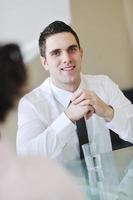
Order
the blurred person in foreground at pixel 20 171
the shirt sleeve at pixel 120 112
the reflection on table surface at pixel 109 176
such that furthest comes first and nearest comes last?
the shirt sleeve at pixel 120 112
the reflection on table surface at pixel 109 176
the blurred person in foreground at pixel 20 171

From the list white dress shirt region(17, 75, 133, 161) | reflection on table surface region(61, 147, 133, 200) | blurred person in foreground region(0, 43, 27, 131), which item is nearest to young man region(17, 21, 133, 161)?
white dress shirt region(17, 75, 133, 161)

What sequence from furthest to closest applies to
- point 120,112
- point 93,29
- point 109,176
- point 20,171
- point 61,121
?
point 93,29
point 120,112
point 61,121
point 109,176
point 20,171

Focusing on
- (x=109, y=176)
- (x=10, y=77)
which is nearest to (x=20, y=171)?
(x=10, y=77)

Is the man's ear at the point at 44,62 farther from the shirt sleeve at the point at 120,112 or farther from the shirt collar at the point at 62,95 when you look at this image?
the shirt sleeve at the point at 120,112

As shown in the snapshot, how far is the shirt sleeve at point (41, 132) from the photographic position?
1205 mm

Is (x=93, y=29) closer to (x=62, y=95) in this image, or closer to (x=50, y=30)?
(x=50, y=30)

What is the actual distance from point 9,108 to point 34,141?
2.70 feet

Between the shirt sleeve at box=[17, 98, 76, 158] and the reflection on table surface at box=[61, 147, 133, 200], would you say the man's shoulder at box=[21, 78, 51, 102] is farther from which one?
the reflection on table surface at box=[61, 147, 133, 200]

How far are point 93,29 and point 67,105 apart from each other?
424 millimetres

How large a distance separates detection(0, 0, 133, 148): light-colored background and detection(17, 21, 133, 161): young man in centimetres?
5

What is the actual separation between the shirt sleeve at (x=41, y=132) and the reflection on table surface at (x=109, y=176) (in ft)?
0.36

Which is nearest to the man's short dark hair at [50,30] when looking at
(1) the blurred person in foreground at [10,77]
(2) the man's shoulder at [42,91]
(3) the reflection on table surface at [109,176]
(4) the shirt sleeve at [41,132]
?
(2) the man's shoulder at [42,91]

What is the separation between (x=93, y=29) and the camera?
5.07ft

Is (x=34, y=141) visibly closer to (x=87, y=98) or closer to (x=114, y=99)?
(x=87, y=98)
